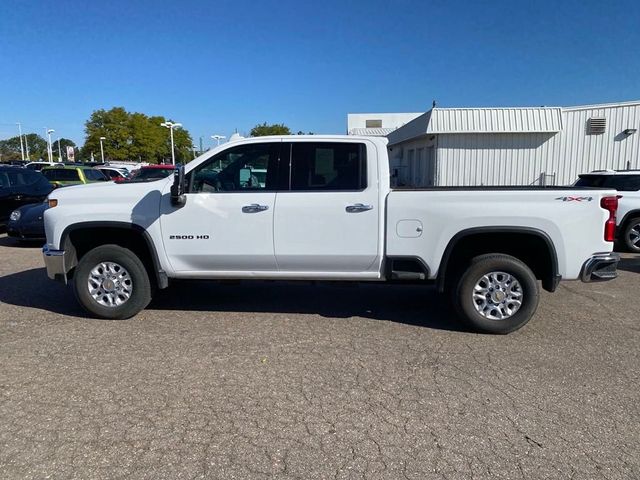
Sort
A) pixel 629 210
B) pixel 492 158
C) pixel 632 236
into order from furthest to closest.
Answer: pixel 492 158
pixel 632 236
pixel 629 210

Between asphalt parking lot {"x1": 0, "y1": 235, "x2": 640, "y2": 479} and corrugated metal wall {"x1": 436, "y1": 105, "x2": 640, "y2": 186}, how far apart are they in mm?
13776

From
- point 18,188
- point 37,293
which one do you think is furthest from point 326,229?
point 18,188

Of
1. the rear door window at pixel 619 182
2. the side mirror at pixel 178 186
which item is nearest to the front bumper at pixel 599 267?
the side mirror at pixel 178 186

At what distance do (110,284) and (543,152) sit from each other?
17.8m

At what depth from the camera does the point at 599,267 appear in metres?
4.77

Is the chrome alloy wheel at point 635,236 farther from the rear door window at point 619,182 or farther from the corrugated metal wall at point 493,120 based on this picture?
the corrugated metal wall at point 493,120

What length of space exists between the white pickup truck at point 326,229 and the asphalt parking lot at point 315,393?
1.69 ft

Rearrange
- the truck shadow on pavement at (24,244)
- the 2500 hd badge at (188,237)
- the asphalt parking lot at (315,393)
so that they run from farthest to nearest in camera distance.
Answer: the truck shadow on pavement at (24,244)
the 2500 hd badge at (188,237)
the asphalt parking lot at (315,393)

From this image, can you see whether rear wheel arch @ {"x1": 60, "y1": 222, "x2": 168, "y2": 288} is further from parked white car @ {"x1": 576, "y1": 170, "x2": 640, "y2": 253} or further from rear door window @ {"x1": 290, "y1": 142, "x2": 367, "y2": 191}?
parked white car @ {"x1": 576, "y1": 170, "x2": 640, "y2": 253}

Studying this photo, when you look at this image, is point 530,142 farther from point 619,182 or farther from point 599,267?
point 599,267

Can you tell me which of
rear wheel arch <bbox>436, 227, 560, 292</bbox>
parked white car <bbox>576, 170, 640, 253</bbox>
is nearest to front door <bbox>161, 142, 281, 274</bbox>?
rear wheel arch <bbox>436, 227, 560, 292</bbox>

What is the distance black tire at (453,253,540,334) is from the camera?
479 cm

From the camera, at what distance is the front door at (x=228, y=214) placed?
4.98m

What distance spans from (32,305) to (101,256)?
1496 millimetres
